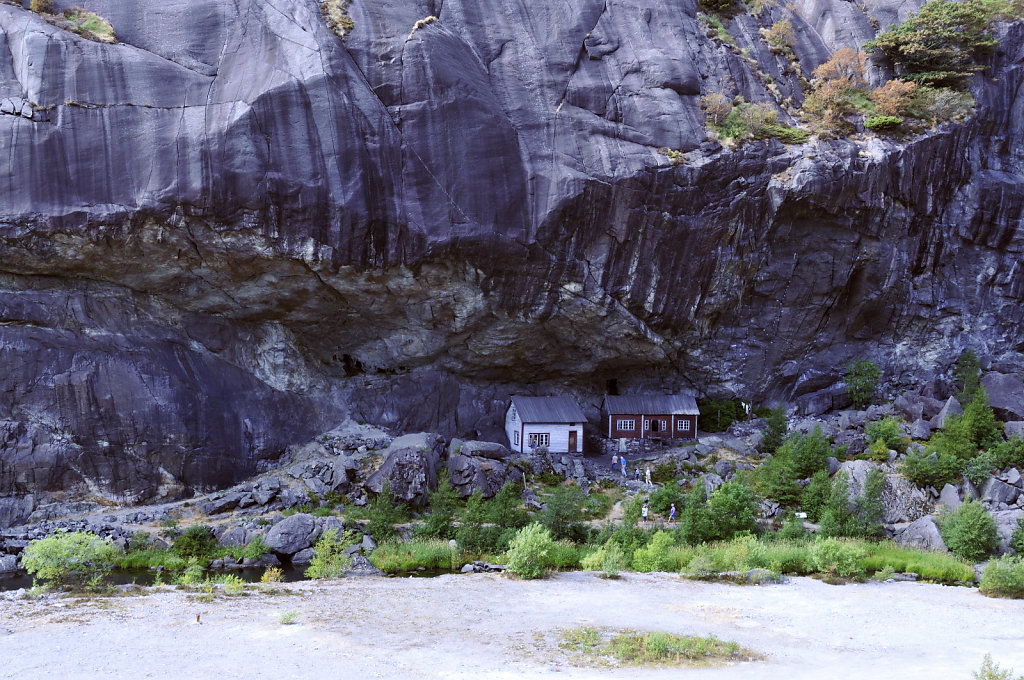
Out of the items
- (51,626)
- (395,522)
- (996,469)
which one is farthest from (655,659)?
(996,469)

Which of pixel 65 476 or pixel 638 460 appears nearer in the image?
pixel 65 476

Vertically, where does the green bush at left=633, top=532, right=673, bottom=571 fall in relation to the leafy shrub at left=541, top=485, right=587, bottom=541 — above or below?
below

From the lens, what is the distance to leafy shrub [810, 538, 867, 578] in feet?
78.6

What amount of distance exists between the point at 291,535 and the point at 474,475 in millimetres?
8778

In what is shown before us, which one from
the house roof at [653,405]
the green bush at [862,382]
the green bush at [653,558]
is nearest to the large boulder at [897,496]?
the green bush at [653,558]

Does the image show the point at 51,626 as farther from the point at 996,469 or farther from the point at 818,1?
the point at 818,1

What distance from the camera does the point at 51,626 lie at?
17359 millimetres

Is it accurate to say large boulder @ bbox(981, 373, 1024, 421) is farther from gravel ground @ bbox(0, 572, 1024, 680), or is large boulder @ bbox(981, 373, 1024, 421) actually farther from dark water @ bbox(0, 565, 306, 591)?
dark water @ bbox(0, 565, 306, 591)

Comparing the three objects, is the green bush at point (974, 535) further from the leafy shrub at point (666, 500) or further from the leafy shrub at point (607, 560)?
the leafy shrub at point (607, 560)

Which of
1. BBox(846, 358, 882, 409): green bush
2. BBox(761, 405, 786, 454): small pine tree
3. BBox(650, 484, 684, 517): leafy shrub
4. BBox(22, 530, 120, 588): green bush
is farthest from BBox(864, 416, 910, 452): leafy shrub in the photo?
BBox(22, 530, 120, 588): green bush

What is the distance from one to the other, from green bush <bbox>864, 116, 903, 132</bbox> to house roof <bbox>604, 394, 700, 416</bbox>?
58.6 feet

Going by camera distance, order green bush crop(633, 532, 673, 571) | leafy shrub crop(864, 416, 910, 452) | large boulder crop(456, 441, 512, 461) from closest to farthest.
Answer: green bush crop(633, 532, 673, 571) → leafy shrub crop(864, 416, 910, 452) → large boulder crop(456, 441, 512, 461)

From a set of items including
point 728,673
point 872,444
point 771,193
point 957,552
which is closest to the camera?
point 728,673

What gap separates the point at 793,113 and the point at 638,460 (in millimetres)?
21516
